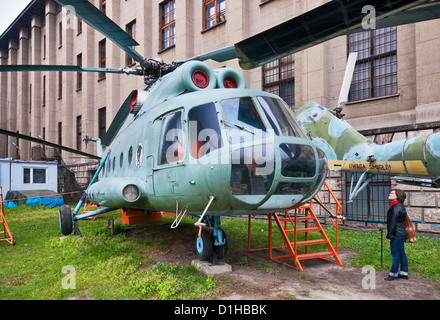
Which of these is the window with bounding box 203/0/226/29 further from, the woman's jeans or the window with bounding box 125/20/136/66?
the woman's jeans

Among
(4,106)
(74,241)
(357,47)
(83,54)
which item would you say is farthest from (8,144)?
(357,47)

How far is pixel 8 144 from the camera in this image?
4059 centimetres

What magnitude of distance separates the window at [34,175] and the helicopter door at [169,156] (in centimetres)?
1843

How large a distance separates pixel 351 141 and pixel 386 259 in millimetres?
2574

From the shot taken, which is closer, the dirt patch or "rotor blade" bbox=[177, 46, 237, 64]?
the dirt patch

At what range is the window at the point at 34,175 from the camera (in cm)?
2064

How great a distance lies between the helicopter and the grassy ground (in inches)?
41.6

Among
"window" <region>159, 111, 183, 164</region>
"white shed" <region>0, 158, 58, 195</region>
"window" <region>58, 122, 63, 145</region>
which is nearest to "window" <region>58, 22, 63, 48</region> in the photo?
"window" <region>58, 122, 63, 145</region>

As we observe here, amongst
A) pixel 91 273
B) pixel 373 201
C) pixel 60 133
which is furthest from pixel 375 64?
pixel 60 133

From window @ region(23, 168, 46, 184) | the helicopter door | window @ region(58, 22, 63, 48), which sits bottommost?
window @ region(23, 168, 46, 184)

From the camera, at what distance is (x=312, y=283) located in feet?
18.2

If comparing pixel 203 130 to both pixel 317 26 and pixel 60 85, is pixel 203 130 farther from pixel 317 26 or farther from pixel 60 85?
pixel 60 85

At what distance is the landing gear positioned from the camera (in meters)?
6.13
